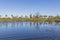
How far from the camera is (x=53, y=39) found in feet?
67.4

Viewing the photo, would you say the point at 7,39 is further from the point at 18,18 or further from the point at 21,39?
the point at 18,18

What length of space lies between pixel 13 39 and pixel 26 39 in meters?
2.28

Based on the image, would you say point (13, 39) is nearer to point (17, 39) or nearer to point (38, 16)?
point (17, 39)

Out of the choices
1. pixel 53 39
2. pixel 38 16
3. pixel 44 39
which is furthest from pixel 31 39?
pixel 38 16

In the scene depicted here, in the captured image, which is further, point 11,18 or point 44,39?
point 11,18

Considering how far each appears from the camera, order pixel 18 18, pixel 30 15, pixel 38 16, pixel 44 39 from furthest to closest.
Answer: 1. pixel 18 18
2. pixel 30 15
3. pixel 38 16
4. pixel 44 39

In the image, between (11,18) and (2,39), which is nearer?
(2,39)

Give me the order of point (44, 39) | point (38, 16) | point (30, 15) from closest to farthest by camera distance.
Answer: point (44, 39) → point (38, 16) → point (30, 15)

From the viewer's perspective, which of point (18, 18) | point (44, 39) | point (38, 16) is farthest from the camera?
point (18, 18)

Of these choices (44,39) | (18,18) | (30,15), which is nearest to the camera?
(44,39)

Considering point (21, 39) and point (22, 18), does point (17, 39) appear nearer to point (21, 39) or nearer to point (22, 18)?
point (21, 39)

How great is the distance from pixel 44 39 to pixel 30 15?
→ 349ft

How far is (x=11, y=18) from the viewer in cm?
14150

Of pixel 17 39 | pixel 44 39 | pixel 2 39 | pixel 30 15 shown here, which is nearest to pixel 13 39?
pixel 17 39
